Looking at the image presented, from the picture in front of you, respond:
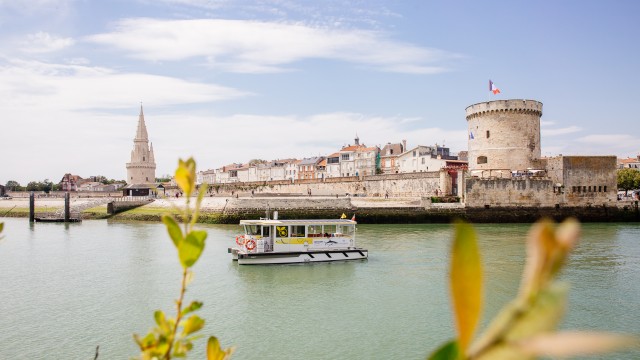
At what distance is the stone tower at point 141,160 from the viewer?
94.1 metres

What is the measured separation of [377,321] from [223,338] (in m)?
4.04

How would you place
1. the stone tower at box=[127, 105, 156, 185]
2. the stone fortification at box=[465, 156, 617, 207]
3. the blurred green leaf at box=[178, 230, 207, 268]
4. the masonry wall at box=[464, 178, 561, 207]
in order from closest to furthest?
1. the blurred green leaf at box=[178, 230, 207, 268]
2. the masonry wall at box=[464, 178, 561, 207]
3. the stone fortification at box=[465, 156, 617, 207]
4. the stone tower at box=[127, 105, 156, 185]

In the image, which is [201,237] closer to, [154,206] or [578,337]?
[578,337]

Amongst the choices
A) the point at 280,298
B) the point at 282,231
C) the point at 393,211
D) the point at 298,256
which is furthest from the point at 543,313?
the point at 393,211

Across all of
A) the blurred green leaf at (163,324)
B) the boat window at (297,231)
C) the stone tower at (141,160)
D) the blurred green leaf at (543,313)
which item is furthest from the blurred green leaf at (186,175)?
the stone tower at (141,160)

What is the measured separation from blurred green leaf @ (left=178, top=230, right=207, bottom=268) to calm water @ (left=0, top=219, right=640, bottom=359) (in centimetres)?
1029

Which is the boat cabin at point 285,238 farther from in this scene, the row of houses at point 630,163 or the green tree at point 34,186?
the green tree at point 34,186

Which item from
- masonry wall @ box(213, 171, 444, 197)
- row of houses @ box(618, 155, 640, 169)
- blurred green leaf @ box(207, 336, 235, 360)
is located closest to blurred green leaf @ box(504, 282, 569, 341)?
blurred green leaf @ box(207, 336, 235, 360)

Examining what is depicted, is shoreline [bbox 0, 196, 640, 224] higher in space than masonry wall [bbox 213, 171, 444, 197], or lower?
lower

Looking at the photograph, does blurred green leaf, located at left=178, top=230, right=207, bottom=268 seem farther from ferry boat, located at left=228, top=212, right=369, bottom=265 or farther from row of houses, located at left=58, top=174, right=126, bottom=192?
row of houses, located at left=58, top=174, right=126, bottom=192

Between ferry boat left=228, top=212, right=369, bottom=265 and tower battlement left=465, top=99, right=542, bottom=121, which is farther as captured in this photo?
tower battlement left=465, top=99, right=542, bottom=121

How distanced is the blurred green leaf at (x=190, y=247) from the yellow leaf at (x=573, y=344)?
76 centimetres

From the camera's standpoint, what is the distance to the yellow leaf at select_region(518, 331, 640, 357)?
21.2 inches

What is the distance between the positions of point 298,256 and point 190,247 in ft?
71.6
